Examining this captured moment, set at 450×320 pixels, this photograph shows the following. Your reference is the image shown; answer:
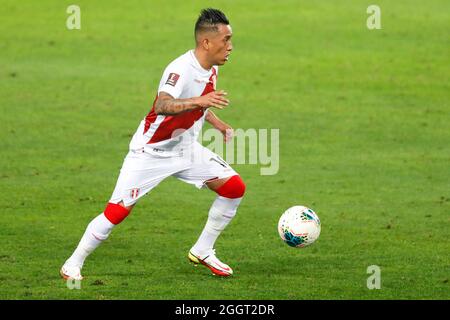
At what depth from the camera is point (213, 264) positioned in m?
12.5

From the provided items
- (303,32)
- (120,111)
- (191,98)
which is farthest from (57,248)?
(303,32)

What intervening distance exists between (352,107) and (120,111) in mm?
5543

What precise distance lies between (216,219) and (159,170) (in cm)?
102

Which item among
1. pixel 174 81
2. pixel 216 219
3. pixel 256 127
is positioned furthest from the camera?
pixel 256 127

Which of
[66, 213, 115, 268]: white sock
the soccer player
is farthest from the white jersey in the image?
[66, 213, 115, 268]: white sock

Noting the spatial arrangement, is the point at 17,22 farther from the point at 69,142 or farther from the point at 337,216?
the point at 337,216

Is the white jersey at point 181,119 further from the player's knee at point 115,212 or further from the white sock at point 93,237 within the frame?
the white sock at point 93,237

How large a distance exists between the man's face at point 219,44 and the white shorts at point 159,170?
111 cm

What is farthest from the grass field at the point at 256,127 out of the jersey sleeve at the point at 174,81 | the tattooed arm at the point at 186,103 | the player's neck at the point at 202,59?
the player's neck at the point at 202,59

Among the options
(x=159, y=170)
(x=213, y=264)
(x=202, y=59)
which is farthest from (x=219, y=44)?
(x=213, y=264)

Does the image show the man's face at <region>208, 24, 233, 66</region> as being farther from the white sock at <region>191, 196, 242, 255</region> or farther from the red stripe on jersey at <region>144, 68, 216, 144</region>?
the white sock at <region>191, 196, 242, 255</region>

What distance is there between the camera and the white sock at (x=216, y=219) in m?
12.7

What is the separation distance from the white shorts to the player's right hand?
1260 millimetres

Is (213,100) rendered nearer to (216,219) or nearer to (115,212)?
(115,212)
